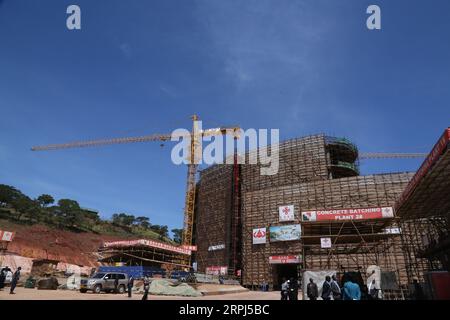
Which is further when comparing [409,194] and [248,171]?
[248,171]

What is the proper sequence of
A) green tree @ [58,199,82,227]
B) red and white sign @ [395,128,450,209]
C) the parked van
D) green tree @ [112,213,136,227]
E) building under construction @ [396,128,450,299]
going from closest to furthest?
red and white sign @ [395,128,450,209]
building under construction @ [396,128,450,299]
the parked van
green tree @ [58,199,82,227]
green tree @ [112,213,136,227]

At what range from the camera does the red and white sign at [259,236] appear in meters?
51.7

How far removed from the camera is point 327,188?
49.2m

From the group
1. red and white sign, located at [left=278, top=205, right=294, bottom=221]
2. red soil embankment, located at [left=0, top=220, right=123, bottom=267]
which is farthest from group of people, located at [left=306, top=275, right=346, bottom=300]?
red soil embankment, located at [left=0, top=220, right=123, bottom=267]

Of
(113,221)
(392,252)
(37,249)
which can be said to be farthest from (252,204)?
(113,221)

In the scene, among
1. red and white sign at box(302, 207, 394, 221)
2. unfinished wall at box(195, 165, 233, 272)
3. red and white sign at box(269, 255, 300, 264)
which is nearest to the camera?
red and white sign at box(302, 207, 394, 221)

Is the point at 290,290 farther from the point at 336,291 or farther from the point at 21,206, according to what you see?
the point at 21,206

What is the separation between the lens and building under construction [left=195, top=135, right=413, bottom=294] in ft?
149

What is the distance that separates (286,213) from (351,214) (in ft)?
88.8

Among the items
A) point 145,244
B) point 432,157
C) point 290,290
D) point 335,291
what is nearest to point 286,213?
point 145,244

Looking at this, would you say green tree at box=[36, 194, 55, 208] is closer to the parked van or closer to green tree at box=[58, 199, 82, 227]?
green tree at box=[58, 199, 82, 227]

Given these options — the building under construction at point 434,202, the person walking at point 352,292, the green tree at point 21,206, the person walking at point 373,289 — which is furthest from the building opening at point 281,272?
the green tree at point 21,206
